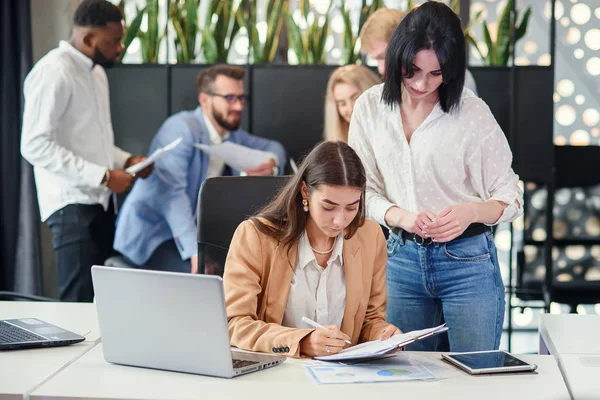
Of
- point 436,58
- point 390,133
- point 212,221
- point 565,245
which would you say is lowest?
point 565,245

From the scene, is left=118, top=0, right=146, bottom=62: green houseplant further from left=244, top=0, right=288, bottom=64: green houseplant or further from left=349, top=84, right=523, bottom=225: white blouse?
left=349, top=84, right=523, bottom=225: white blouse

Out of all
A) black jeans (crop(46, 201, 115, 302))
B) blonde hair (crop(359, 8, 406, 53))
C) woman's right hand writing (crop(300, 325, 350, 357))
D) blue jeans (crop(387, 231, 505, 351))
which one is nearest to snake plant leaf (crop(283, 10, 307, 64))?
blonde hair (crop(359, 8, 406, 53))

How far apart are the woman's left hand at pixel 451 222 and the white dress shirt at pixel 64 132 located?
1.82 meters

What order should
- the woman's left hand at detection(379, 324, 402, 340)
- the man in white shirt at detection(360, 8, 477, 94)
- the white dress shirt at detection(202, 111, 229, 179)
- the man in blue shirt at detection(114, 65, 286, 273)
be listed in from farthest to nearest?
1. the white dress shirt at detection(202, 111, 229, 179)
2. the man in blue shirt at detection(114, 65, 286, 273)
3. the man in white shirt at detection(360, 8, 477, 94)
4. the woman's left hand at detection(379, 324, 402, 340)

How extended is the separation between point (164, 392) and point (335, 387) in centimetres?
33

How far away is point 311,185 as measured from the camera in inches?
77.0

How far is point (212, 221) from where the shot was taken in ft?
7.18

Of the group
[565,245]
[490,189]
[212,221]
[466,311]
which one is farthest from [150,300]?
[565,245]

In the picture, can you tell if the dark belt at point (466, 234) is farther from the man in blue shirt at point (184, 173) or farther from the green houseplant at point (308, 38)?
the green houseplant at point (308, 38)

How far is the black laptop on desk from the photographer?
1.79m

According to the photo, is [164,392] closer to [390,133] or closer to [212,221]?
[212,221]

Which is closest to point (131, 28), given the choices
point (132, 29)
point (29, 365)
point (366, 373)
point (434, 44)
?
point (132, 29)

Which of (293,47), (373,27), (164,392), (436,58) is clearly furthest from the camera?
(293,47)

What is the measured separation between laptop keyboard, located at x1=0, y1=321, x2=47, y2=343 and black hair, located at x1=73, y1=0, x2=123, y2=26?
187cm
